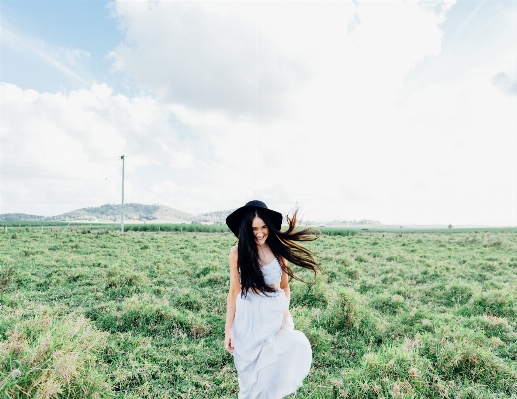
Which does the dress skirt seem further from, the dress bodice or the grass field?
the grass field

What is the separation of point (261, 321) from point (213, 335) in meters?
3.36

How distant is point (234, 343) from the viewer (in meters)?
3.55

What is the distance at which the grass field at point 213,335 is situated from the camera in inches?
161

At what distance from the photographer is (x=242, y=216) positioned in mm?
3766

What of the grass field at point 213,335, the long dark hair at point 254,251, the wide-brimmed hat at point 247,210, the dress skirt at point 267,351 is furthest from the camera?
the grass field at point 213,335

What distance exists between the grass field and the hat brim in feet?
7.74

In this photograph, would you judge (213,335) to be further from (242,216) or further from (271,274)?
(242,216)

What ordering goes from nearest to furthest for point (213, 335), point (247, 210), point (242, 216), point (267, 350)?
point (267, 350), point (247, 210), point (242, 216), point (213, 335)

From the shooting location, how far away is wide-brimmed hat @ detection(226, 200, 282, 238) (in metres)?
3.61

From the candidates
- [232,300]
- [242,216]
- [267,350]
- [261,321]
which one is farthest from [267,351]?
[242,216]

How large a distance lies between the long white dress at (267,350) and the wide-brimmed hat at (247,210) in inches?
32.4

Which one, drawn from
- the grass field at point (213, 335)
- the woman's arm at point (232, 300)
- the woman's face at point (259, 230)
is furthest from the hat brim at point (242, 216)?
the grass field at point (213, 335)

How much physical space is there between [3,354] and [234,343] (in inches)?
103

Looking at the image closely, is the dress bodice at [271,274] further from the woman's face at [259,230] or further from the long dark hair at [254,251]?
the woman's face at [259,230]
